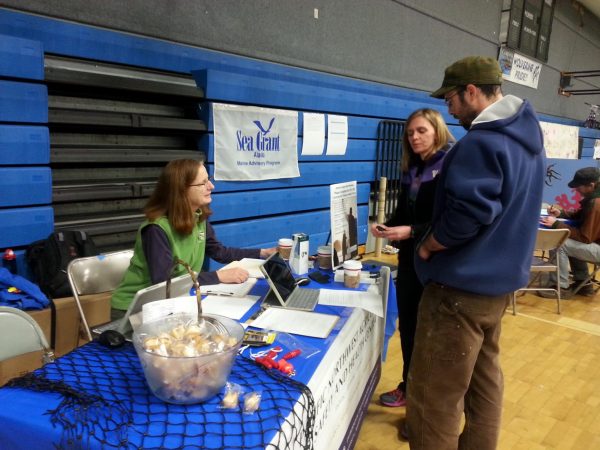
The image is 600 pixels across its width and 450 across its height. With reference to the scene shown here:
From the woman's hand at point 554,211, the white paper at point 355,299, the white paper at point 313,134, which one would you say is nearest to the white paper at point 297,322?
A: the white paper at point 355,299

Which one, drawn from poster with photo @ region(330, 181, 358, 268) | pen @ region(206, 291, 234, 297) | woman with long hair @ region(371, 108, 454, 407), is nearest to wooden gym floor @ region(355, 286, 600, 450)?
woman with long hair @ region(371, 108, 454, 407)

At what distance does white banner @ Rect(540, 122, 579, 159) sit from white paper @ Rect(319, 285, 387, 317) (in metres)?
7.77

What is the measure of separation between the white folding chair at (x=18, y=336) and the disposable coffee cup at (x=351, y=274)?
4.09ft

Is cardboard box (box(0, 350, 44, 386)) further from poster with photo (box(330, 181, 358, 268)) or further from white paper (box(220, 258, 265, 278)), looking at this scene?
poster with photo (box(330, 181, 358, 268))

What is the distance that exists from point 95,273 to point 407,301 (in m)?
1.55

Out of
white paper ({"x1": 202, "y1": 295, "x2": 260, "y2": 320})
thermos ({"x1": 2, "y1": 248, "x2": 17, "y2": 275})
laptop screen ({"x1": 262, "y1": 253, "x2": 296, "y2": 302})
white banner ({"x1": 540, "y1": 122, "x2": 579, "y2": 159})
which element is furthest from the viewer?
white banner ({"x1": 540, "y1": 122, "x2": 579, "y2": 159})

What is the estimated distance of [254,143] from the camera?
12.0ft

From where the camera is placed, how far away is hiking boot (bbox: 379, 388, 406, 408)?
95.2 inches

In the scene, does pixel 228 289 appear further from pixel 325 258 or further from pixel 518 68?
pixel 518 68

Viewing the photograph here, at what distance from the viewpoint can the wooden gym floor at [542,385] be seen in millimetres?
2248

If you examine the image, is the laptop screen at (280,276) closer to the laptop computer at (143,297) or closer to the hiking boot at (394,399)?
the laptop computer at (143,297)

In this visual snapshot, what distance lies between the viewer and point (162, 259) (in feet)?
6.17

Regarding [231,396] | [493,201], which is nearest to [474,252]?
[493,201]

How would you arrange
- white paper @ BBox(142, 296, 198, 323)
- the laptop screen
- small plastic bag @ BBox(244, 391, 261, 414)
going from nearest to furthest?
1. small plastic bag @ BBox(244, 391, 261, 414)
2. white paper @ BBox(142, 296, 198, 323)
3. the laptop screen
